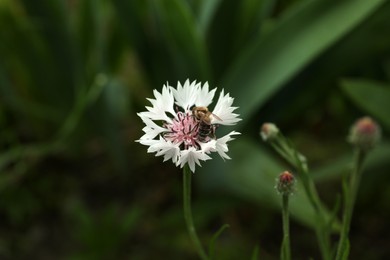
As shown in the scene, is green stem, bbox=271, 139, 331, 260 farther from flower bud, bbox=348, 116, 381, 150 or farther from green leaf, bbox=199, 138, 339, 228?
green leaf, bbox=199, 138, 339, 228

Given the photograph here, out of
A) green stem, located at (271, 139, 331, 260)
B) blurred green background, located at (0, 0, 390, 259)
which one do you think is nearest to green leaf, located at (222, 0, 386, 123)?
blurred green background, located at (0, 0, 390, 259)

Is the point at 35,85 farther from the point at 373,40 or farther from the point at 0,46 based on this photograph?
the point at 373,40

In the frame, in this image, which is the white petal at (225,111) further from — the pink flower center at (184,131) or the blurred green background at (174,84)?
the blurred green background at (174,84)


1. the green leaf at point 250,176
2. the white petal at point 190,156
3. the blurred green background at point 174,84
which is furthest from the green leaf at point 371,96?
the white petal at point 190,156

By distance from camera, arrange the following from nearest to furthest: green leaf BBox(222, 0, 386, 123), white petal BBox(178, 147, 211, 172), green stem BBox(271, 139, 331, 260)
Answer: white petal BBox(178, 147, 211, 172), green stem BBox(271, 139, 331, 260), green leaf BBox(222, 0, 386, 123)

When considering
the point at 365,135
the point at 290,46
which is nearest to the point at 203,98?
the point at 365,135

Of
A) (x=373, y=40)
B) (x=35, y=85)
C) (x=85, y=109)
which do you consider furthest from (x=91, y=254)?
(x=373, y=40)

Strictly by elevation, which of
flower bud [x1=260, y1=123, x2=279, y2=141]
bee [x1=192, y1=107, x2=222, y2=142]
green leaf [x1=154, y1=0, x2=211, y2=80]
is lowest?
bee [x1=192, y1=107, x2=222, y2=142]
